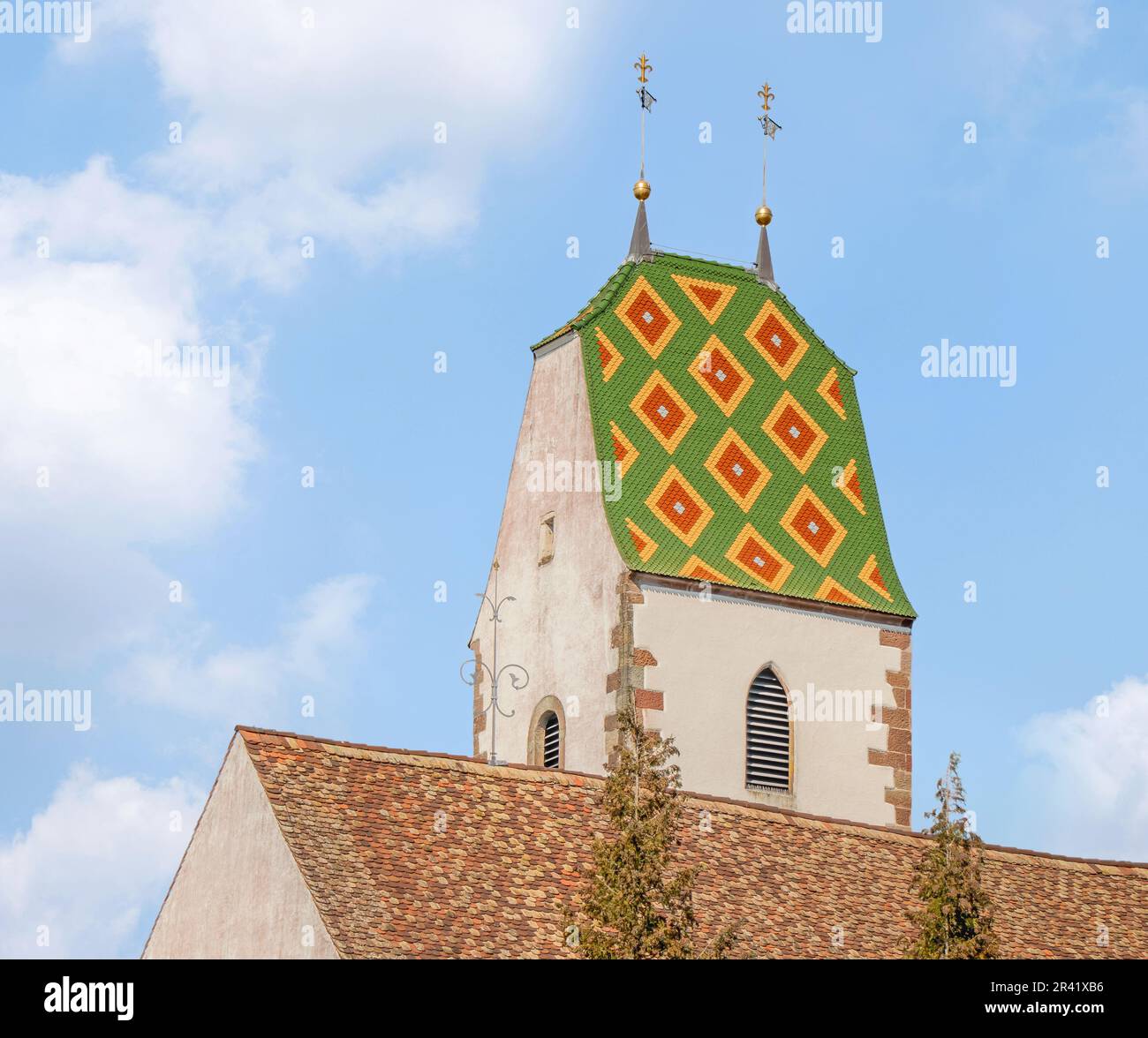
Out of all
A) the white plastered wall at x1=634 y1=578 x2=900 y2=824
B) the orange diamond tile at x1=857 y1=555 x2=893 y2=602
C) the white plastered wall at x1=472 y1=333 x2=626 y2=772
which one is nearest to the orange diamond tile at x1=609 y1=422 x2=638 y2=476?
the white plastered wall at x1=472 y1=333 x2=626 y2=772

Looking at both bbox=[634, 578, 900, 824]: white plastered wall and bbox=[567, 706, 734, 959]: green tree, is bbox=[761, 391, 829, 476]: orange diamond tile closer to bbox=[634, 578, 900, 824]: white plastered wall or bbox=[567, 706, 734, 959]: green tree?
bbox=[634, 578, 900, 824]: white plastered wall

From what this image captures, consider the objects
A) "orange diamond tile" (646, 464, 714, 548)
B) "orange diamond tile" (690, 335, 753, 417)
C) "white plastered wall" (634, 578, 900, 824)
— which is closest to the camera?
"white plastered wall" (634, 578, 900, 824)

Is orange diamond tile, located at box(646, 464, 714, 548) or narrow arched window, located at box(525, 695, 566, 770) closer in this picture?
narrow arched window, located at box(525, 695, 566, 770)

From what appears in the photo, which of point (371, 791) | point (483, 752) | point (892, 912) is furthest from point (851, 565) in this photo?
point (371, 791)

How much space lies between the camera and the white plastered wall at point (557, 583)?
34.6 metres

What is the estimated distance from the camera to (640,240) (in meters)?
38.1

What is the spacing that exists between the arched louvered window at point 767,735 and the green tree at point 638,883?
9166mm

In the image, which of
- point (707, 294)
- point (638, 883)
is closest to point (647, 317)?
point (707, 294)

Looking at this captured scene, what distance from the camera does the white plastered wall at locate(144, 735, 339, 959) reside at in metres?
26.3

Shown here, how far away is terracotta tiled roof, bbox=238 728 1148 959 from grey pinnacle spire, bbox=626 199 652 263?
9953 mm

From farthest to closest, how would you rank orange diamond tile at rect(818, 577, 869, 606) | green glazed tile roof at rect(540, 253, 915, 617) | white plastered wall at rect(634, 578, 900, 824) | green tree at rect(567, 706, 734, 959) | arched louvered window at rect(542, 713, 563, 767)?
orange diamond tile at rect(818, 577, 869, 606)
green glazed tile roof at rect(540, 253, 915, 617)
arched louvered window at rect(542, 713, 563, 767)
white plastered wall at rect(634, 578, 900, 824)
green tree at rect(567, 706, 734, 959)

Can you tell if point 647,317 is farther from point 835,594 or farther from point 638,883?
point 638,883

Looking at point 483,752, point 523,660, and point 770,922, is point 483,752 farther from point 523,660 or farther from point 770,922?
point 770,922
